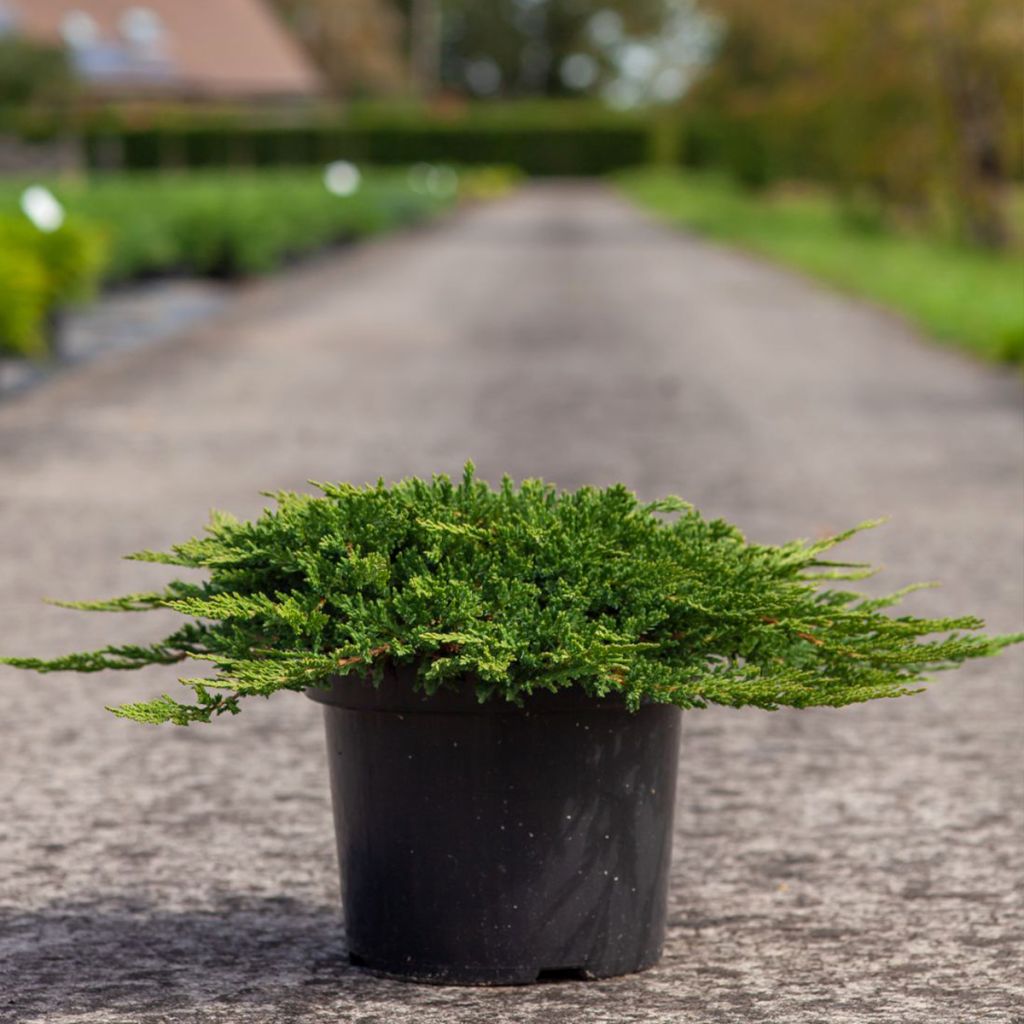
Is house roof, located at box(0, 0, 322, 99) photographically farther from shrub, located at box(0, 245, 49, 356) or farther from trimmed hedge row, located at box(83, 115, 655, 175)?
shrub, located at box(0, 245, 49, 356)

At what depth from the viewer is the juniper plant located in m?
3.46

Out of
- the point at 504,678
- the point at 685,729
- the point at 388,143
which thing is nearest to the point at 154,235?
the point at 685,729

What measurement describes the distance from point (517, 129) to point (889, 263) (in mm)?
59527

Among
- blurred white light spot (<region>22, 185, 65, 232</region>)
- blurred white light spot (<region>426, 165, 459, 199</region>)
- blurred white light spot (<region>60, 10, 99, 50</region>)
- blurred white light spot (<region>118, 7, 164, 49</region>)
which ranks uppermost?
blurred white light spot (<region>118, 7, 164, 49</region>)

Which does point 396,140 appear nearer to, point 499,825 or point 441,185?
point 441,185

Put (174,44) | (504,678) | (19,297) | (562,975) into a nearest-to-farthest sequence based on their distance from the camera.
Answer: (504,678), (562,975), (19,297), (174,44)

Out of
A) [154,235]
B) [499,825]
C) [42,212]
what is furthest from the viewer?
[154,235]

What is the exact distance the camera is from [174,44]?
74438mm

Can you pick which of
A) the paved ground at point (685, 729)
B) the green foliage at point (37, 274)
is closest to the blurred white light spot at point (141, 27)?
the paved ground at point (685, 729)

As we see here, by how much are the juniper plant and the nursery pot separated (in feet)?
0.37

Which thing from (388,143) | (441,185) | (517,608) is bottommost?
(517,608)

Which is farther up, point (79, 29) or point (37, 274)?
point (79, 29)

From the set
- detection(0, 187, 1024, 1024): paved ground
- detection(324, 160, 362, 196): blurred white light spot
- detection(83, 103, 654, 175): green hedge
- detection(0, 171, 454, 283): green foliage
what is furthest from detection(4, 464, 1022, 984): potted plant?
detection(83, 103, 654, 175): green hedge

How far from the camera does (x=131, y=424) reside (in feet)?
43.7
